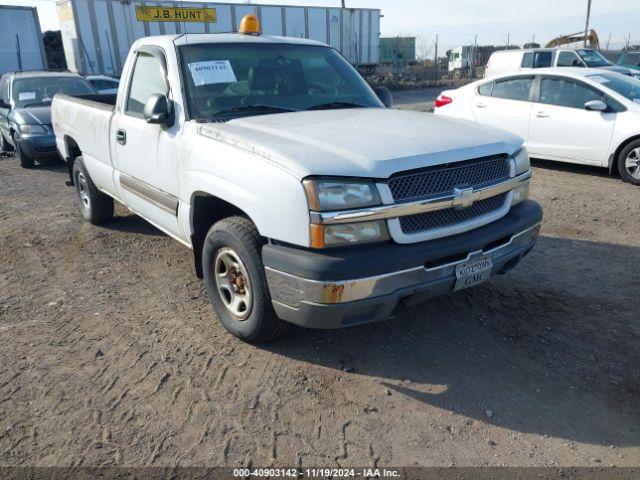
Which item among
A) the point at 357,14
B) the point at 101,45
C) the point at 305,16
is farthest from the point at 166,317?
the point at 357,14

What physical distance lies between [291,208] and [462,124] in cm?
163

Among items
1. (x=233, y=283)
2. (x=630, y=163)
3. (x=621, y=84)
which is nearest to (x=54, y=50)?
(x=621, y=84)

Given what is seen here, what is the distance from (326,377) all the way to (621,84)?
23.4 feet

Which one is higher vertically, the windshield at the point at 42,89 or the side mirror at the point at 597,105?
the windshield at the point at 42,89

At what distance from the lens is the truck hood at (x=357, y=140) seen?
2.75m

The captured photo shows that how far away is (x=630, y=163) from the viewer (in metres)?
7.18

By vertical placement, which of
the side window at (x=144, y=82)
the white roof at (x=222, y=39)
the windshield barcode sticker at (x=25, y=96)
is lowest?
the windshield barcode sticker at (x=25, y=96)

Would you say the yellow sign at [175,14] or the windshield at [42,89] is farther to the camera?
the yellow sign at [175,14]

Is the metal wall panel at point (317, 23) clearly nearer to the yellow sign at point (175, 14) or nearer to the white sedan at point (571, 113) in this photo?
the yellow sign at point (175, 14)

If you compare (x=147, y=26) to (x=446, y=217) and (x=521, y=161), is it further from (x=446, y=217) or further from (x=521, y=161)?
(x=446, y=217)

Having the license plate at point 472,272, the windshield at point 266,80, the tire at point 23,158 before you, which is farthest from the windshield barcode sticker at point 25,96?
the license plate at point 472,272

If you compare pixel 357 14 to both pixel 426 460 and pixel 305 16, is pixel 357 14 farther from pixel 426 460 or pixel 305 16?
pixel 426 460

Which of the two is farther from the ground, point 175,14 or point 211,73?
point 175,14

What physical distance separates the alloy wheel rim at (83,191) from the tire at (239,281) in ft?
9.84
